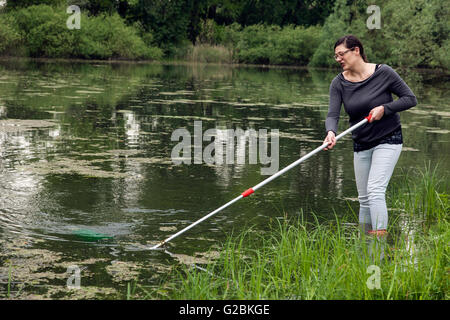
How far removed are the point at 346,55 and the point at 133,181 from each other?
123 inches

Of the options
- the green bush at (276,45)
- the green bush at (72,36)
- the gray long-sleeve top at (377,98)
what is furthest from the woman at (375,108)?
the green bush at (276,45)

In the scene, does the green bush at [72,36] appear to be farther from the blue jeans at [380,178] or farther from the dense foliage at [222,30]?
the blue jeans at [380,178]

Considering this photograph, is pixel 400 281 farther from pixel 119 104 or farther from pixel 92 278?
pixel 119 104

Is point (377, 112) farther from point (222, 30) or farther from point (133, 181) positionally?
point (222, 30)

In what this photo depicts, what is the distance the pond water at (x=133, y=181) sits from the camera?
4402mm

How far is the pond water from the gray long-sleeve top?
45.8 inches

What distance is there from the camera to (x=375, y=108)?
177 inches

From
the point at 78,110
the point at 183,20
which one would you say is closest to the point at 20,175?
the point at 78,110

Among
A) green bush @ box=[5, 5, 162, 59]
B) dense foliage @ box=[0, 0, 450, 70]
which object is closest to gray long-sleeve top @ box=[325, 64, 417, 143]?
dense foliage @ box=[0, 0, 450, 70]

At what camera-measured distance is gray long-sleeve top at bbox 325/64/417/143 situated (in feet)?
15.0

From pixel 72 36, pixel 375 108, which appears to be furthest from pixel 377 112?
pixel 72 36

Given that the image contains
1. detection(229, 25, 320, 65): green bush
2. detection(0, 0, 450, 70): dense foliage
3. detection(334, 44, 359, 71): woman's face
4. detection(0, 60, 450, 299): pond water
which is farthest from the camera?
detection(229, 25, 320, 65): green bush

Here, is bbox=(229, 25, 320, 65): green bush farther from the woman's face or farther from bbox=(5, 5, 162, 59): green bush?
the woman's face
